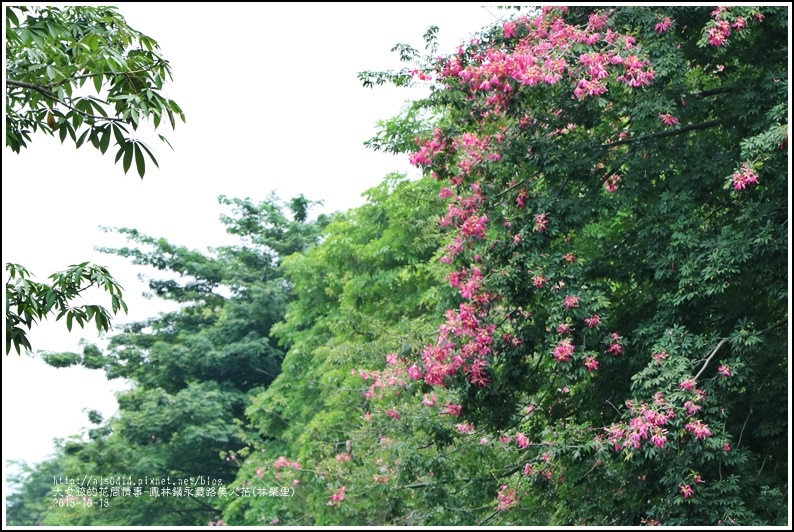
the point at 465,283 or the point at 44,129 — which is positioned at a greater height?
the point at 44,129

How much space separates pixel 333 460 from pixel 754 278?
7.21 meters

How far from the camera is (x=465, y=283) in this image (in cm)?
804

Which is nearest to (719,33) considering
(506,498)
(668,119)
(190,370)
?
(668,119)

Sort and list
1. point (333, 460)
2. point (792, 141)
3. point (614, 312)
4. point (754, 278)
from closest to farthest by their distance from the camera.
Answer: point (792, 141) → point (754, 278) → point (614, 312) → point (333, 460)

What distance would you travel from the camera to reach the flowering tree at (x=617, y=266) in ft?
21.9

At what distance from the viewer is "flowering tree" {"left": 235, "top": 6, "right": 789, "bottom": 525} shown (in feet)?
21.9

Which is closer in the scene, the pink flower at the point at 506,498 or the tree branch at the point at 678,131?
the tree branch at the point at 678,131

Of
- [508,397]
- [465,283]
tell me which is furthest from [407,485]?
[465,283]

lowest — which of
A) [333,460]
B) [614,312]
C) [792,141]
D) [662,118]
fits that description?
[333,460]

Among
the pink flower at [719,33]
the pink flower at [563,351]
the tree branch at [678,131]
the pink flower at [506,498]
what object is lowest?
the pink flower at [506,498]

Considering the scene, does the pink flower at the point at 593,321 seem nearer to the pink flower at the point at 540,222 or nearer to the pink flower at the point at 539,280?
the pink flower at the point at 539,280

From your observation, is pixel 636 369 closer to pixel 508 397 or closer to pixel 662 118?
pixel 508 397

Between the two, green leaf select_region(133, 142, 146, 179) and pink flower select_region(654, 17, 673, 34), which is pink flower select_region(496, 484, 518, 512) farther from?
green leaf select_region(133, 142, 146, 179)

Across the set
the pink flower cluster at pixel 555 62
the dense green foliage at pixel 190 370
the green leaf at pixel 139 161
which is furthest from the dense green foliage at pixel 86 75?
the dense green foliage at pixel 190 370
